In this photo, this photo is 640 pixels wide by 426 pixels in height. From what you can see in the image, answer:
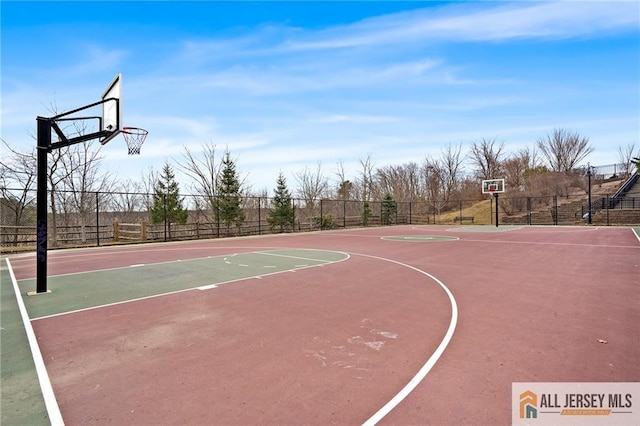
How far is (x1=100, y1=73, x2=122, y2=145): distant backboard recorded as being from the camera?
715cm

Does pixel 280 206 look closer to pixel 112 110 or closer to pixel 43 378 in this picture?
pixel 112 110

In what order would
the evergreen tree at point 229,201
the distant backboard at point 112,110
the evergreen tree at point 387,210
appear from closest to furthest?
the distant backboard at point 112,110 < the evergreen tree at point 229,201 < the evergreen tree at point 387,210

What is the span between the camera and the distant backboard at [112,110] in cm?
715

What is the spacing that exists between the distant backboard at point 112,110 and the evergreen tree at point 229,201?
1279 cm

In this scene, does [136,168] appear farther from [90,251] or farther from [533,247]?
[533,247]

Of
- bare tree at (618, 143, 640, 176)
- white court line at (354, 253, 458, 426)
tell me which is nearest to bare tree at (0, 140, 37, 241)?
white court line at (354, 253, 458, 426)

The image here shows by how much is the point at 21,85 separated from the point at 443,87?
17986mm

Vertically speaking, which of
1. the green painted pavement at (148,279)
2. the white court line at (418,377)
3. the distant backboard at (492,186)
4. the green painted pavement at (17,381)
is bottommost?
the white court line at (418,377)

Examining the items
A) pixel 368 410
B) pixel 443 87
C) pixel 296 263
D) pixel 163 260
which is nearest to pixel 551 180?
pixel 443 87

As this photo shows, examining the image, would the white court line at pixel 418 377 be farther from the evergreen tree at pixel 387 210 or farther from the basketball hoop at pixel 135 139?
the evergreen tree at pixel 387 210

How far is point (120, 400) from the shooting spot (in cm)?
291

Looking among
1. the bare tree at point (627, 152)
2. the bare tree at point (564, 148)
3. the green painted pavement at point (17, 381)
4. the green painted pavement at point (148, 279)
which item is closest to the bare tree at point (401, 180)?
the bare tree at point (564, 148)

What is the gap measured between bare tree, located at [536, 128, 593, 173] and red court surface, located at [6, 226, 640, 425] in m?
46.0

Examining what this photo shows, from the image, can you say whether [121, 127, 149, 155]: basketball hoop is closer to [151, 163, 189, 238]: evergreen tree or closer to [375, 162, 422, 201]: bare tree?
[151, 163, 189, 238]: evergreen tree
